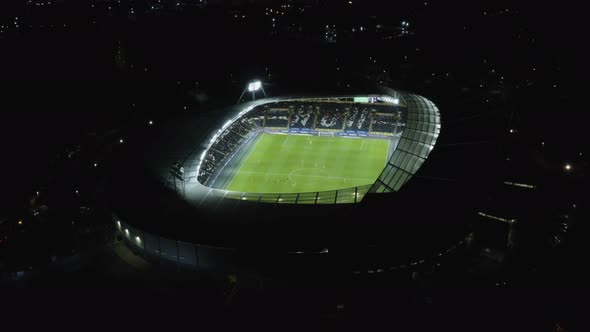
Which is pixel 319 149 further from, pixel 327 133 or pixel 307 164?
pixel 327 133

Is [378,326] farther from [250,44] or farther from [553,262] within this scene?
[250,44]

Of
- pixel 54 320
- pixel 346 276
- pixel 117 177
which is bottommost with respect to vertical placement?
pixel 54 320

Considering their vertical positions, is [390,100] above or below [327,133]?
above

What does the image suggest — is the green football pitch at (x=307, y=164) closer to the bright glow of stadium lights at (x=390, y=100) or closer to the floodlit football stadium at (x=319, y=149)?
the floodlit football stadium at (x=319, y=149)

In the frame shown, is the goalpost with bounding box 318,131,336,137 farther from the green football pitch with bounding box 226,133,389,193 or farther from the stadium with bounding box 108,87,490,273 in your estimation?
the stadium with bounding box 108,87,490,273

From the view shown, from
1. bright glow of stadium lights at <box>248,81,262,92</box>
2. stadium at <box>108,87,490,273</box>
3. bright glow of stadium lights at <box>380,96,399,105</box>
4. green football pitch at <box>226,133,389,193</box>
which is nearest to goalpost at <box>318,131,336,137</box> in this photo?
green football pitch at <box>226,133,389,193</box>

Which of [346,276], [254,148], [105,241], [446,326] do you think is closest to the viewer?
[446,326]

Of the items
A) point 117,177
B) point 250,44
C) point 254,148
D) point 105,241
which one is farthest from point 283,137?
point 250,44

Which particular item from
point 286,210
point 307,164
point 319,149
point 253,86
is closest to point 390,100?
point 319,149
